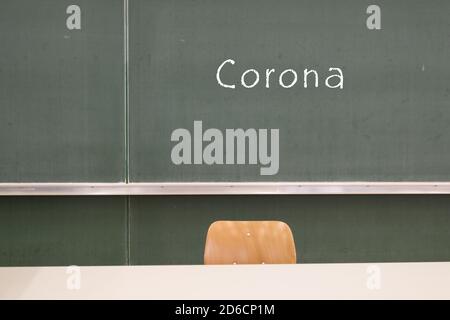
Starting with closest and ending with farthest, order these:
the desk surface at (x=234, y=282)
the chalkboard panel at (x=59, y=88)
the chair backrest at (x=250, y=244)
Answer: the desk surface at (x=234, y=282)
the chair backrest at (x=250, y=244)
the chalkboard panel at (x=59, y=88)

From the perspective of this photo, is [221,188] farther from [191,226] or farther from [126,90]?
[126,90]

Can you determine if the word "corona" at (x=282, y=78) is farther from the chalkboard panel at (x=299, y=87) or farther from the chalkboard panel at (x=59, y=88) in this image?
the chalkboard panel at (x=59, y=88)

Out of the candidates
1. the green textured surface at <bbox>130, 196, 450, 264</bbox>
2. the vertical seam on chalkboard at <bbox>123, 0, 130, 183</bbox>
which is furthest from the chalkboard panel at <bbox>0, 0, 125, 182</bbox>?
the green textured surface at <bbox>130, 196, 450, 264</bbox>

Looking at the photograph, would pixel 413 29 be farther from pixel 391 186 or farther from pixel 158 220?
pixel 158 220

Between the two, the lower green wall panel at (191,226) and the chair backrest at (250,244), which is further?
the lower green wall panel at (191,226)

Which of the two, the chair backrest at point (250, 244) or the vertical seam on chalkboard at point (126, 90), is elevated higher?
the vertical seam on chalkboard at point (126, 90)

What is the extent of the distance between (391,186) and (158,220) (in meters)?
1.27

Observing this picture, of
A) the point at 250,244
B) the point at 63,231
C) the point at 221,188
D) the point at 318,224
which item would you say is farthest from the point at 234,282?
the point at 63,231

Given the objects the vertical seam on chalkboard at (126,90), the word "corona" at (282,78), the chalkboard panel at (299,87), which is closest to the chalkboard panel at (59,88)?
the vertical seam on chalkboard at (126,90)

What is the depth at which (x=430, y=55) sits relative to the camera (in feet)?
8.95

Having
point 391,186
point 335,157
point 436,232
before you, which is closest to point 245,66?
point 335,157

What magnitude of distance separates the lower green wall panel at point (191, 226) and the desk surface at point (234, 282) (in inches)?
47.6

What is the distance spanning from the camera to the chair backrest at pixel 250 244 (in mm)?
1737

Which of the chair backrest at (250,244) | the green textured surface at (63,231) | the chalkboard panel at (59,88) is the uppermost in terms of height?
the chalkboard panel at (59,88)
